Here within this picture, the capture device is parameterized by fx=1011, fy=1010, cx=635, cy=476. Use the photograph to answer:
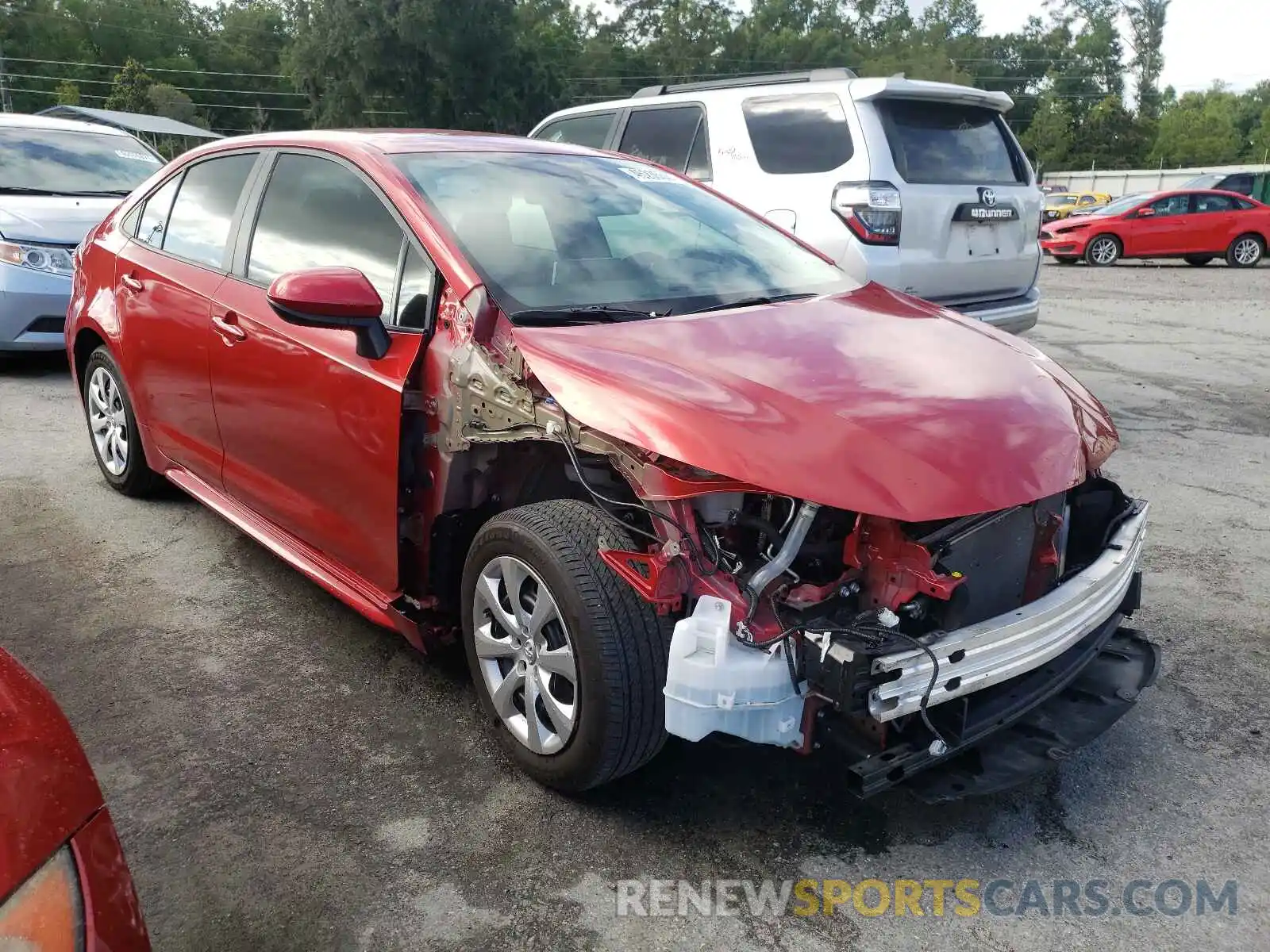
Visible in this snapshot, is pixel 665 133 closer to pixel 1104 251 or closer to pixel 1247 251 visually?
pixel 1104 251

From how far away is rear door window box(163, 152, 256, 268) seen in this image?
12.0 feet

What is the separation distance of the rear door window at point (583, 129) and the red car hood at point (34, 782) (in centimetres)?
623

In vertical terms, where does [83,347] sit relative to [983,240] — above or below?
below

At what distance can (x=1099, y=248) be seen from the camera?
19.4 m

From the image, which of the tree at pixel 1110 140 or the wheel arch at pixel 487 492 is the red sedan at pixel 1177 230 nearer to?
the wheel arch at pixel 487 492

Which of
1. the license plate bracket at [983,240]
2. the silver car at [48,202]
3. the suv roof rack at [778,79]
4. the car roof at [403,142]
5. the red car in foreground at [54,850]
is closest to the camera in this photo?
the red car in foreground at [54,850]

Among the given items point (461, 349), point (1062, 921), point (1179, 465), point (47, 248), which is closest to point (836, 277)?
point (461, 349)

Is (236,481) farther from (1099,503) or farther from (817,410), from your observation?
(1099,503)

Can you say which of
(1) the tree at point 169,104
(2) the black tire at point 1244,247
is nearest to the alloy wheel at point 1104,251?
(2) the black tire at point 1244,247

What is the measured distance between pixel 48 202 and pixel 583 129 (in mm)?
3925

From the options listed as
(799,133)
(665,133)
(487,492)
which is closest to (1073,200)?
(665,133)

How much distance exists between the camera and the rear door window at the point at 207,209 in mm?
3646

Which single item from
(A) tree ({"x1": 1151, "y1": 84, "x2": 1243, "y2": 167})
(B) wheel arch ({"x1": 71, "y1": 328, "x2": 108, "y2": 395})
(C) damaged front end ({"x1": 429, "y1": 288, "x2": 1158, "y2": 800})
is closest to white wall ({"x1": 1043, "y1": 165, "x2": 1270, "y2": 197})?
(A) tree ({"x1": 1151, "y1": 84, "x2": 1243, "y2": 167})

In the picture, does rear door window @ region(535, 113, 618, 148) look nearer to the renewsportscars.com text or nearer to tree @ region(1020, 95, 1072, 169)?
the renewsportscars.com text
